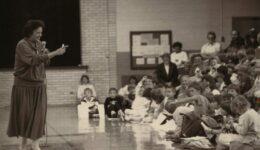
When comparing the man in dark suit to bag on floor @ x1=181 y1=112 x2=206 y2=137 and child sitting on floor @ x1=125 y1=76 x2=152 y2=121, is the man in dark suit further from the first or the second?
bag on floor @ x1=181 y1=112 x2=206 y2=137

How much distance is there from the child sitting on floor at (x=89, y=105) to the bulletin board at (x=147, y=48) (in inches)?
120

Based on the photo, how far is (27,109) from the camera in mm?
9414

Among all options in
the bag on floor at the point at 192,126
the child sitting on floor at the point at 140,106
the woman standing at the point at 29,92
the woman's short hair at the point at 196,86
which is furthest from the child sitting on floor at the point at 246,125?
the child sitting on floor at the point at 140,106

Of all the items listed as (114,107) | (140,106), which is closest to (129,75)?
(114,107)

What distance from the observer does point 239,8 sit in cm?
1925

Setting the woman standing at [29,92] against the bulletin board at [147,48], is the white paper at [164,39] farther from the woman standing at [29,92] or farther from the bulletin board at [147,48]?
the woman standing at [29,92]

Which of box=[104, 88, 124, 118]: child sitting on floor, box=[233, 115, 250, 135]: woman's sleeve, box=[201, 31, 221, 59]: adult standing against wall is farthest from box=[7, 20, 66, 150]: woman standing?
box=[201, 31, 221, 59]: adult standing against wall

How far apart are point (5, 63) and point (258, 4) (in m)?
8.00

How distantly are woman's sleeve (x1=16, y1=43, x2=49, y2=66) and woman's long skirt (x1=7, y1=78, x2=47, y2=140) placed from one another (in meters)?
0.42

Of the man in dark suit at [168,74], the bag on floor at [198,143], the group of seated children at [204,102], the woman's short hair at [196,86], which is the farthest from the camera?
the man in dark suit at [168,74]

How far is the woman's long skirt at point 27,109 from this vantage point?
9.38 metres

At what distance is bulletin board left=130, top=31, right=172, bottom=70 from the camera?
742 inches

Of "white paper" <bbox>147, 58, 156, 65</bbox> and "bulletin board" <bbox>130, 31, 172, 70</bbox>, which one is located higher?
"bulletin board" <bbox>130, 31, 172, 70</bbox>

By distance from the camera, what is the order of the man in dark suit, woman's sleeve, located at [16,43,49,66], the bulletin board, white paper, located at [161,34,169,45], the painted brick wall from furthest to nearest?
white paper, located at [161,34,169,45] → the bulletin board → the painted brick wall → the man in dark suit → woman's sleeve, located at [16,43,49,66]
